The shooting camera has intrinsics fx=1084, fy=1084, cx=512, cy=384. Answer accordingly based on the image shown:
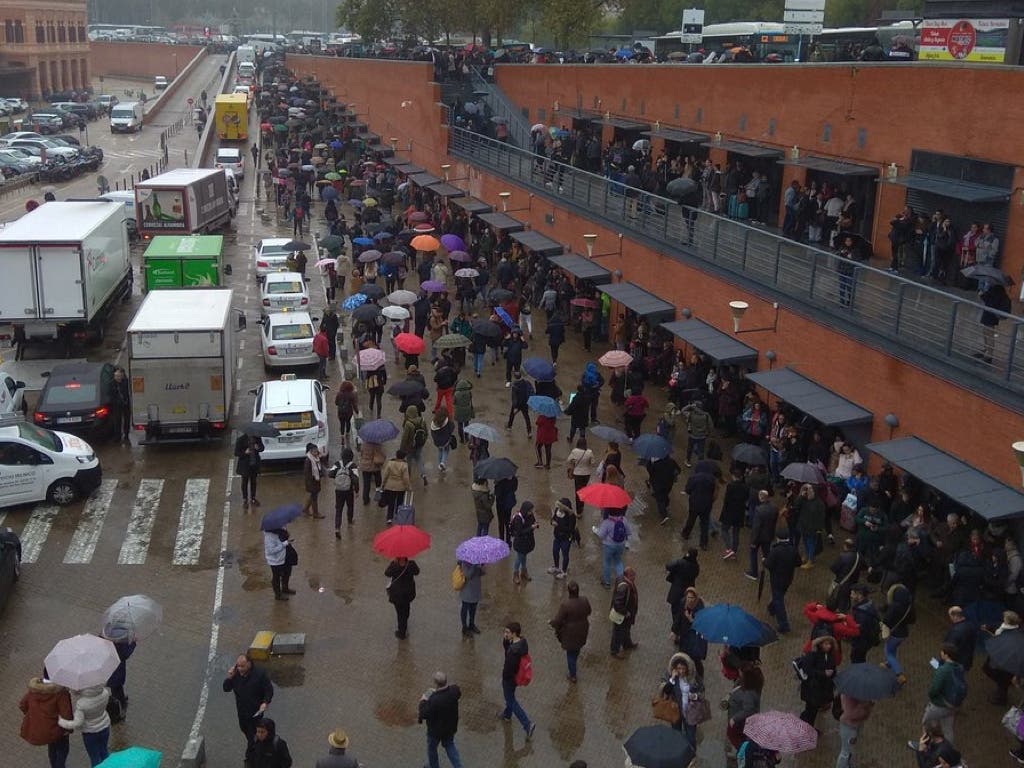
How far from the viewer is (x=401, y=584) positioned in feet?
44.1

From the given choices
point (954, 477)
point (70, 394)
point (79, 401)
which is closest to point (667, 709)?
point (954, 477)

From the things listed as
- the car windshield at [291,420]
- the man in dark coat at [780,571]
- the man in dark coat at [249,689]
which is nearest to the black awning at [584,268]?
the car windshield at [291,420]

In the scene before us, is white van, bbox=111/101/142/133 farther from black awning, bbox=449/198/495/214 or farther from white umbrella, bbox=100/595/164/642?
white umbrella, bbox=100/595/164/642

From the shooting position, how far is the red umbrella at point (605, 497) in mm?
14352

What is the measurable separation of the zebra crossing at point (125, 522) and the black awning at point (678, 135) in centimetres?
1702

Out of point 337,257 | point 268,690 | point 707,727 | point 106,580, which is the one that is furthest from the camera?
point 337,257

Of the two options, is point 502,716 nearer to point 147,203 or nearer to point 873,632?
point 873,632

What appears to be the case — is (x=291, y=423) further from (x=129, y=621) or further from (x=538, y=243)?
(x=538, y=243)

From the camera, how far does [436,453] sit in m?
20.4

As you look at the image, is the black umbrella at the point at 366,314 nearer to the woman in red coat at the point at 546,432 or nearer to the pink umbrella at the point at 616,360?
the pink umbrella at the point at 616,360

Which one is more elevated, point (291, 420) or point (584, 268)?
point (584, 268)

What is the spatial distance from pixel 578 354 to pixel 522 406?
625 cm

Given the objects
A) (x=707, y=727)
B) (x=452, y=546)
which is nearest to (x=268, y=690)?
(x=707, y=727)

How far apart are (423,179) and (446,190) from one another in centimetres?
331
